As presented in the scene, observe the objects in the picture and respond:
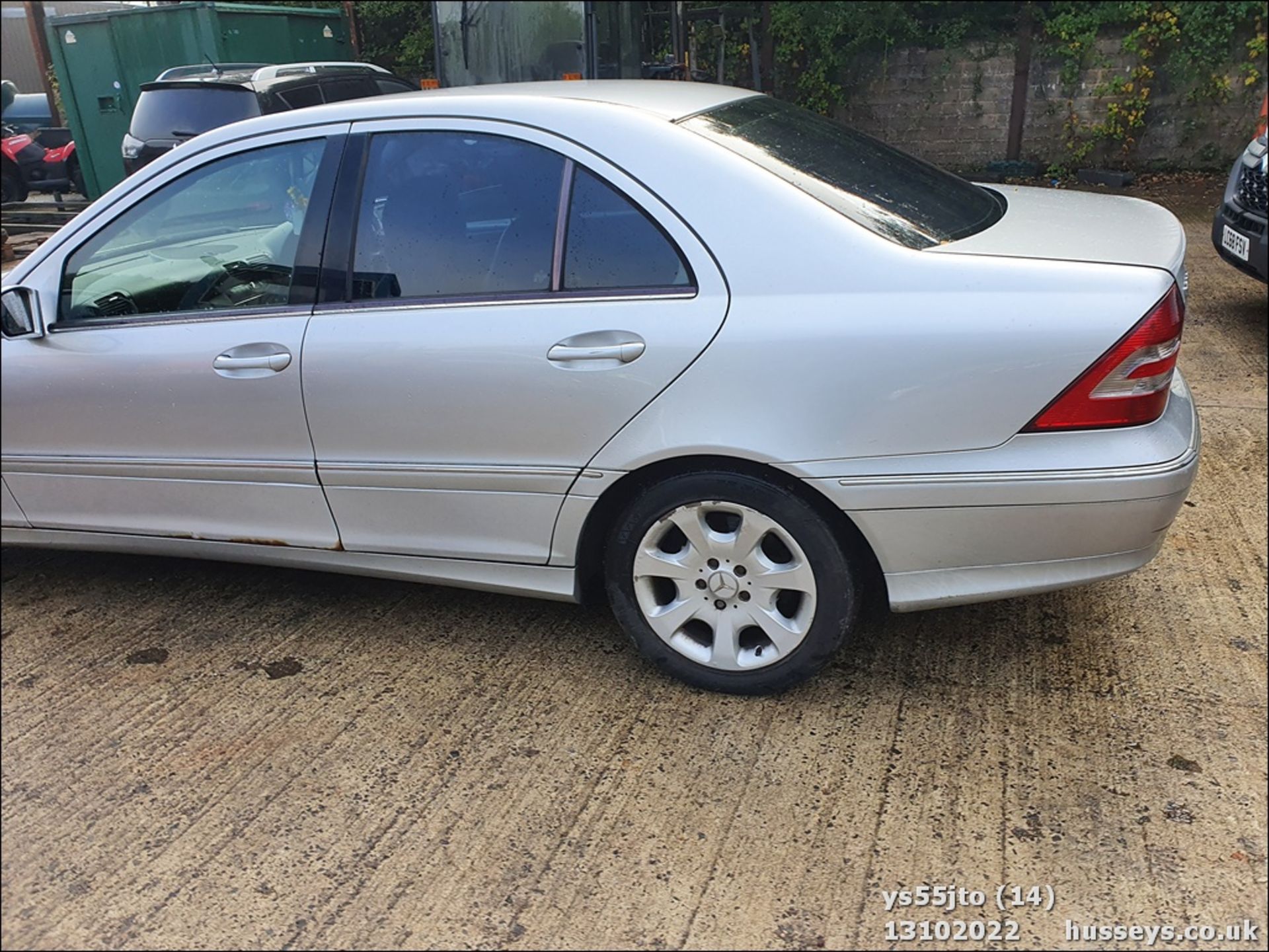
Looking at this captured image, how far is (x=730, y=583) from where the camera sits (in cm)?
279

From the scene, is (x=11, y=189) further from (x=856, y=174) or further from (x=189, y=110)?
(x=856, y=174)

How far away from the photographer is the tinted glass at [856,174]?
2725 millimetres

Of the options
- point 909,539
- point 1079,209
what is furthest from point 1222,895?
point 1079,209

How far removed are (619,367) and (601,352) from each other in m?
0.06

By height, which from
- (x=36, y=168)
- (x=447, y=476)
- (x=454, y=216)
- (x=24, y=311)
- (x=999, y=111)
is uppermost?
(x=454, y=216)

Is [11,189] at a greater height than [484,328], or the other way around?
[484,328]

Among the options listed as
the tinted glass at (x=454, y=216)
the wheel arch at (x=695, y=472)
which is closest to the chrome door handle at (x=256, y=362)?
the tinted glass at (x=454, y=216)

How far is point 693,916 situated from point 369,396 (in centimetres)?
156

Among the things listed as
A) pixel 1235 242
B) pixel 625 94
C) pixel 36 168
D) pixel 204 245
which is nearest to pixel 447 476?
pixel 204 245

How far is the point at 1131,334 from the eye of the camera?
7.87 ft

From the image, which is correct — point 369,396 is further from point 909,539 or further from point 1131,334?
point 1131,334

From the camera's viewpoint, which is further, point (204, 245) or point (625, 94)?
point (204, 245)

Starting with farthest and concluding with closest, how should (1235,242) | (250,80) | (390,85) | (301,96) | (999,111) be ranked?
(999,111) → (390,85) → (301,96) → (250,80) → (1235,242)

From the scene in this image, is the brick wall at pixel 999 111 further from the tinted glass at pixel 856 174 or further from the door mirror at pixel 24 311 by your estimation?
the door mirror at pixel 24 311
